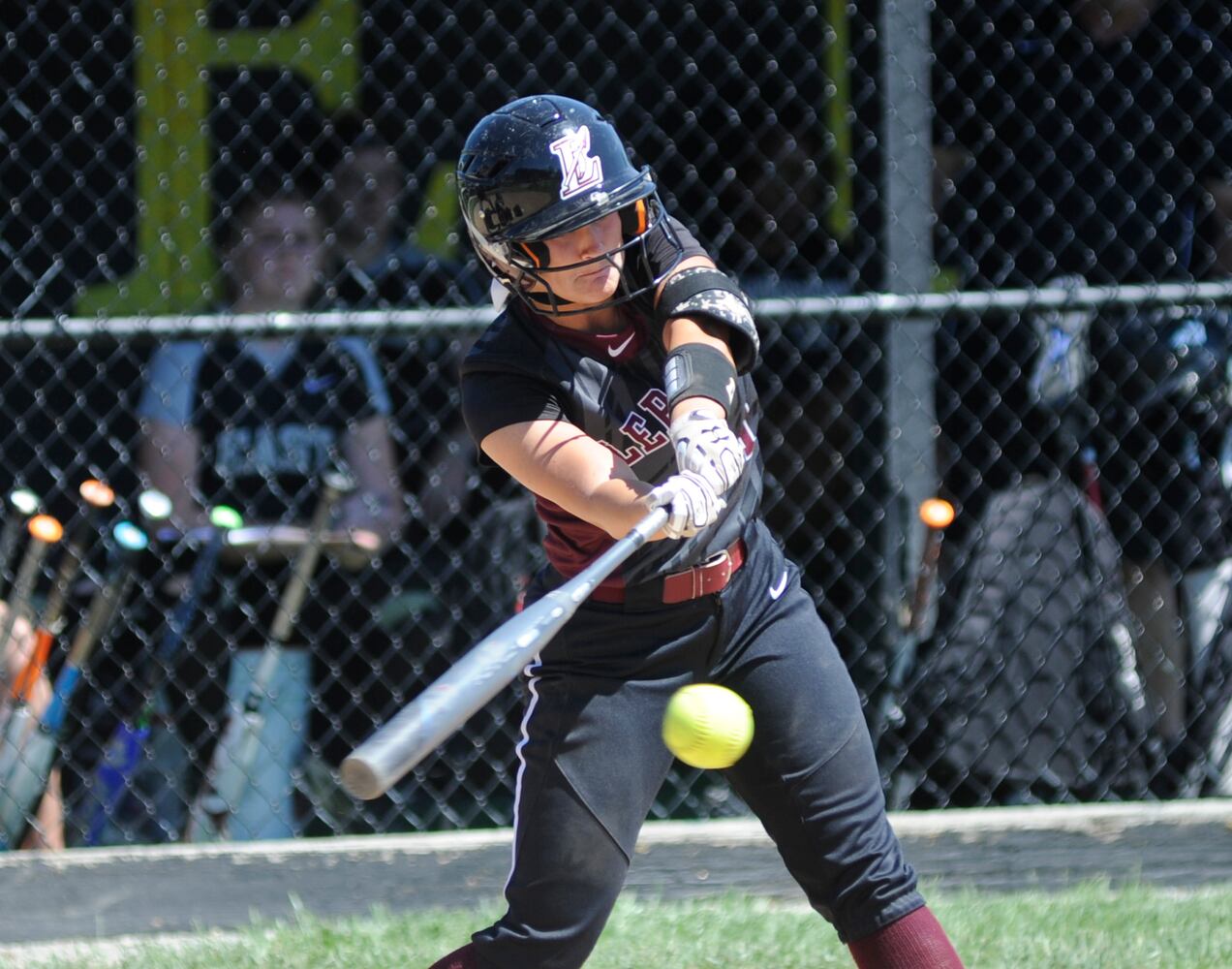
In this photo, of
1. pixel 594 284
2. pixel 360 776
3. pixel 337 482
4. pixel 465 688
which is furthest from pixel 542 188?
pixel 337 482

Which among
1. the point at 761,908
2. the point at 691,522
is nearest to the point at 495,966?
the point at 691,522

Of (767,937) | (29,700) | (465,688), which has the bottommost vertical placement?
(767,937)

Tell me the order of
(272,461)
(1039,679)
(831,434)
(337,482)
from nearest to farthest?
(1039,679) < (337,482) < (272,461) < (831,434)

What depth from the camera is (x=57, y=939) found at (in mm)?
3727

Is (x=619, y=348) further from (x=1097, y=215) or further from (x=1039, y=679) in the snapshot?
(x=1097, y=215)

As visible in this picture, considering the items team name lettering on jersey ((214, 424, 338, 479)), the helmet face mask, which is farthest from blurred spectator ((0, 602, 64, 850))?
the helmet face mask

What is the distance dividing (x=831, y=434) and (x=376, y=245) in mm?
1436

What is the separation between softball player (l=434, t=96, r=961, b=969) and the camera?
7.91 feet

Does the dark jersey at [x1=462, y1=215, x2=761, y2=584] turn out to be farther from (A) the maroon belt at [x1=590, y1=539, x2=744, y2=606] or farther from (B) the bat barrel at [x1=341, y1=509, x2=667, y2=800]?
(B) the bat barrel at [x1=341, y1=509, x2=667, y2=800]

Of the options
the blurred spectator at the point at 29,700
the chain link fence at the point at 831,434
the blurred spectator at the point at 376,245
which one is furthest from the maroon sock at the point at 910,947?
the blurred spectator at the point at 376,245

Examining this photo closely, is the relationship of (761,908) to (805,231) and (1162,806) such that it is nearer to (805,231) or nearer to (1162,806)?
(1162,806)

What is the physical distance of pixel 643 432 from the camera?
257 cm

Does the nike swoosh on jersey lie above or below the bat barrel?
above

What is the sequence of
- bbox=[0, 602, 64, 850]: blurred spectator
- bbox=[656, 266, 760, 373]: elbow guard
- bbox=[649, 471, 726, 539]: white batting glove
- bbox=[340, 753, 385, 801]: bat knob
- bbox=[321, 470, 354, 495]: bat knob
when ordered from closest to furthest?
bbox=[340, 753, 385, 801]: bat knob < bbox=[649, 471, 726, 539]: white batting glove < bbox=[656, 266, 760, 373]: elbow guard < bbox=[0, 602, 64, 850]: blurred spectator < bbox=[321, 470, 354, 495]: bat knob
